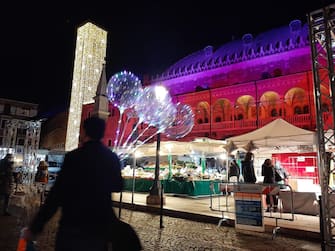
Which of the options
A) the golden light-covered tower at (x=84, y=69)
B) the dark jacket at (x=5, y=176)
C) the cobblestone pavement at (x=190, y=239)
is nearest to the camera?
the cobblestone pavement at (x=190, y=239)

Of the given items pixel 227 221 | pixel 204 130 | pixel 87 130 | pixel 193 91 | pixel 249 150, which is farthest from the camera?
pixel 193 91

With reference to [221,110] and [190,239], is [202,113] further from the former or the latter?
[190,239]

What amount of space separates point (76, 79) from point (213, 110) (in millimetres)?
12757

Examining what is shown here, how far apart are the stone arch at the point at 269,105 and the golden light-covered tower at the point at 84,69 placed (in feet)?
47.5

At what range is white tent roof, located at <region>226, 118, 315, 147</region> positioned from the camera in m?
8.73

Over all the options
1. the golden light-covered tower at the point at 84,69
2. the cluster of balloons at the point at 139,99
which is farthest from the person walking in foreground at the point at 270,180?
the golden light-covered tower at the point at 84,69

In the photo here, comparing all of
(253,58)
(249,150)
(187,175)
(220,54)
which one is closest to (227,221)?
(249,150)

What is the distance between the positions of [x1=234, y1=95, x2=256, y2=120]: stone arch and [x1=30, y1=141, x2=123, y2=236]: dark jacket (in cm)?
2220

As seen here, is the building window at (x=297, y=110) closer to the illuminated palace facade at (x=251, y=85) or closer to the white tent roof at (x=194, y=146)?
the illuminated palace facade at (x=251, y=85)

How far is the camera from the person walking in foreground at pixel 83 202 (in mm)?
1996

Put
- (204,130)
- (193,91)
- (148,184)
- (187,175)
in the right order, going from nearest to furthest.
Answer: (187,175), (148,184), (204,130), (193,91)

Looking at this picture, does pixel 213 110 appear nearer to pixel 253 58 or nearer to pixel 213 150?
pixel 253 58

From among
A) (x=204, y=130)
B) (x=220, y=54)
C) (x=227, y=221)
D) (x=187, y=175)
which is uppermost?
(x=220, y=54)

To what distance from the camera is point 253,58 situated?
2467 centimetres
